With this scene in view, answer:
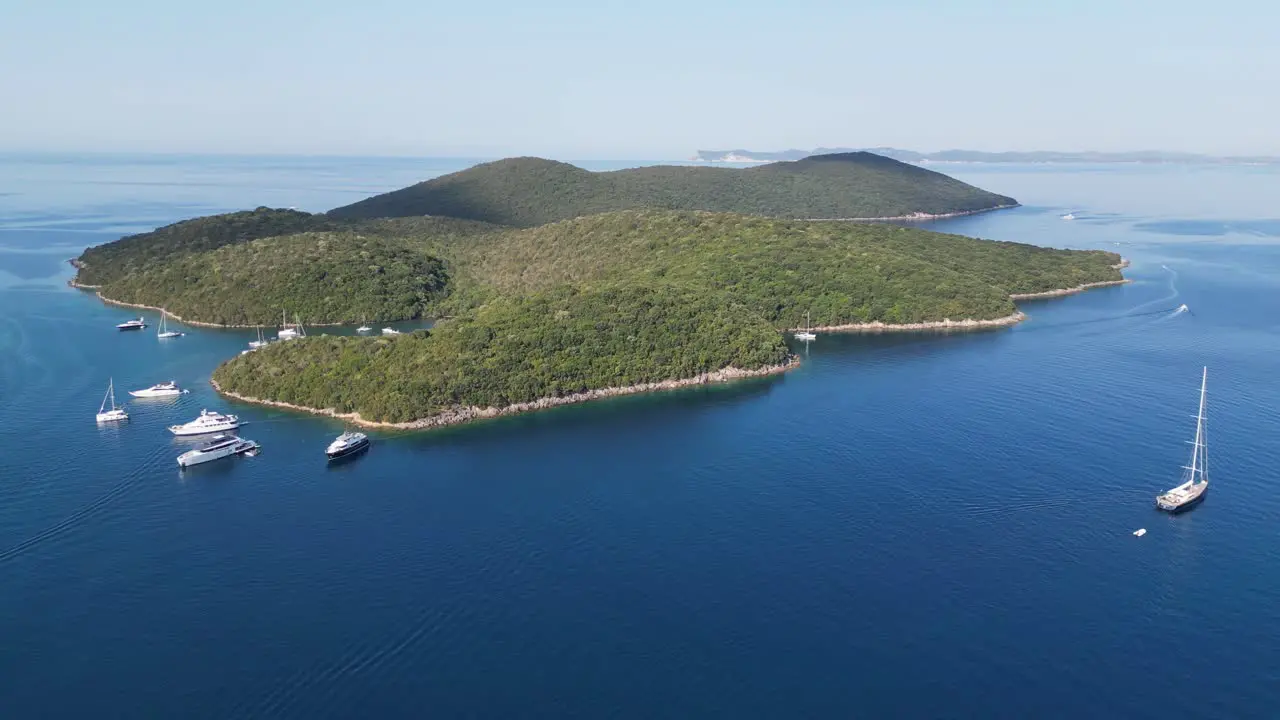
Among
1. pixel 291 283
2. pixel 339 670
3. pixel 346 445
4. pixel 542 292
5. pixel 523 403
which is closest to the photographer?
pixel 339 670

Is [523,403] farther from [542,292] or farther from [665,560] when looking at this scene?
[665,560]

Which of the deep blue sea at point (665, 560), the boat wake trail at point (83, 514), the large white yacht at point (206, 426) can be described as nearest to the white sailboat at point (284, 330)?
the deep blue sea at point (665, 560)

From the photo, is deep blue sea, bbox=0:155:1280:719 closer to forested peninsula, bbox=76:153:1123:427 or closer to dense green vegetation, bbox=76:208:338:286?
forested peninsula, bbox=76:153:1123:427

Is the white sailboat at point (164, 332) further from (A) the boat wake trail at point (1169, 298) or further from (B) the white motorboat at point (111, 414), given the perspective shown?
(A) the boat wake trail at point (1169, 298)

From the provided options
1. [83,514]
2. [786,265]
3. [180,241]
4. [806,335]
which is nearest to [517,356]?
[83,514]

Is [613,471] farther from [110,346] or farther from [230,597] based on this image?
[110,346]

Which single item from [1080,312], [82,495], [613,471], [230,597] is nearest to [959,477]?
[613,471]
